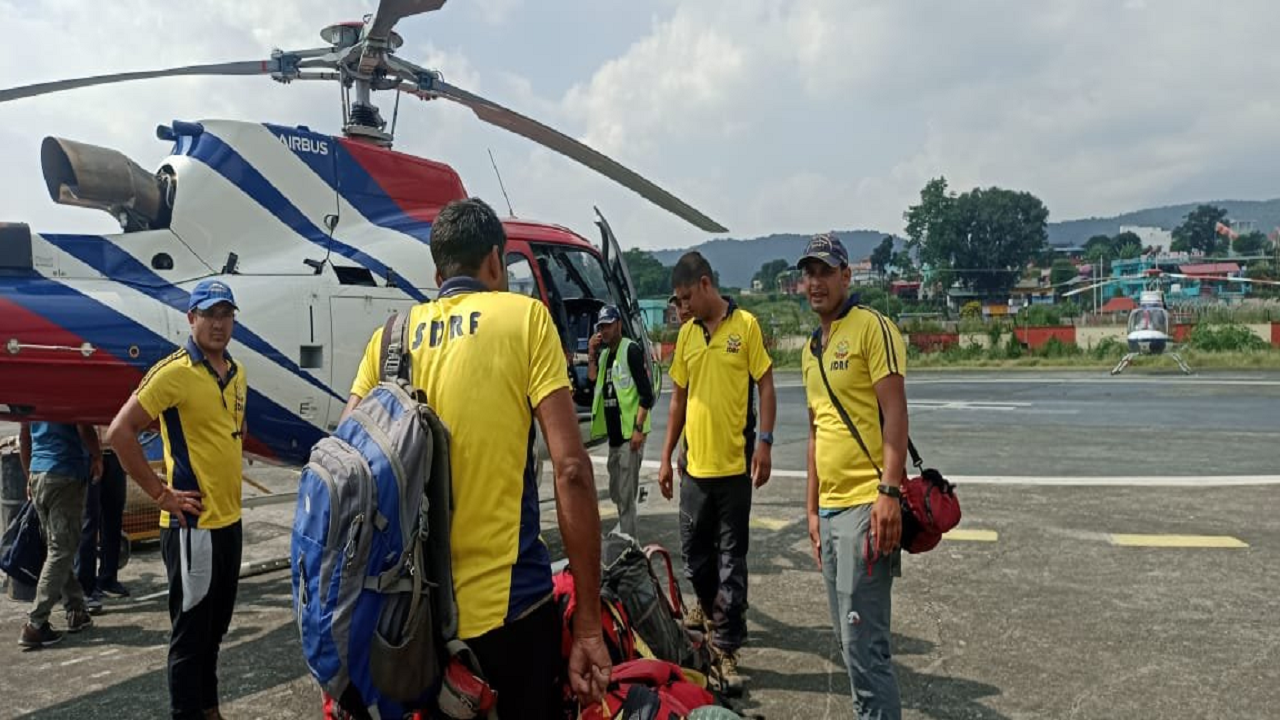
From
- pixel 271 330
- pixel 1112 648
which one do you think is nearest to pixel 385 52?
pixel 271 330

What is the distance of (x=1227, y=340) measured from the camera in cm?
3156

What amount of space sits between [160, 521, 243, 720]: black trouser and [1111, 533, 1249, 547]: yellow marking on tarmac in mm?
6193

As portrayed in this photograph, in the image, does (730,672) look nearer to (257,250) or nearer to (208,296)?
(208,296)

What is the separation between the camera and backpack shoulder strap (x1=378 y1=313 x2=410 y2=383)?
2086 millimetres

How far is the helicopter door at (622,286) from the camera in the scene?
720cm

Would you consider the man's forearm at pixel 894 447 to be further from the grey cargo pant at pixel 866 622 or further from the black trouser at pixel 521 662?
the black trouser at pixel 521 662

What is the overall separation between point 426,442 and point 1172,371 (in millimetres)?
29329

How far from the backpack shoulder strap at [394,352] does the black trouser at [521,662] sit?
0.66 m

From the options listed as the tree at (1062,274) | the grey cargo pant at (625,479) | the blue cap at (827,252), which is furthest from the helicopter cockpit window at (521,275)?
the tree at (1062,274)

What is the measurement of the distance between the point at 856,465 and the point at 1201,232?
621 ft

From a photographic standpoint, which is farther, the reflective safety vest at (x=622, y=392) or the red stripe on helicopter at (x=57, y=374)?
the reflective safety vest at (x=622, y=392)

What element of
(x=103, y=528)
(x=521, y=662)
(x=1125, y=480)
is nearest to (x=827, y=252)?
(x=521, y=662)

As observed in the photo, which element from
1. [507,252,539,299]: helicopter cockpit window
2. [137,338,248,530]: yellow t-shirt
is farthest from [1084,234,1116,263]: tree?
[137,338,248,530]: yellow t-shirt

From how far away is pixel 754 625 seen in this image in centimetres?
507
